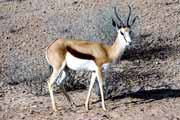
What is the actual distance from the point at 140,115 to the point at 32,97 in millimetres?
2115

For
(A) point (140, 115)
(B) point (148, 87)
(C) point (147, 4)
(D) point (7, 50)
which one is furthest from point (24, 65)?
(C) point (147, 4)

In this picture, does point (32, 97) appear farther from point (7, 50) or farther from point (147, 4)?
point (147, 4)

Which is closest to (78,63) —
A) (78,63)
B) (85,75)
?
(78,63)

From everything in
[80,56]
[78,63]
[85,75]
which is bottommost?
[85,75]

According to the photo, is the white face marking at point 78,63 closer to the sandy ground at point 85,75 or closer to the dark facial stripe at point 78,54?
the dark facial stripe at point 78,54

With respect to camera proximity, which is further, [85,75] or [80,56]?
[85,75]

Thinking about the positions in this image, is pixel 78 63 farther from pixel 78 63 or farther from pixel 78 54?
pixel 78 54

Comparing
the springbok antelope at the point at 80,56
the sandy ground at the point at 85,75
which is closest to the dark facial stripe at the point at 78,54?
the springbok antelope at the point at 80,56

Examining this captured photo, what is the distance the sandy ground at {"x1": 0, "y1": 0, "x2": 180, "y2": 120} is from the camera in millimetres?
10000

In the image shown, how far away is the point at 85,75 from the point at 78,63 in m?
2.12

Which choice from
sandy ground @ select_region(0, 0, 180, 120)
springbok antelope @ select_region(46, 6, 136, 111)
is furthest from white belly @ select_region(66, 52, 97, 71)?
sandy ground @ select_region(0, 0, 180, 120)

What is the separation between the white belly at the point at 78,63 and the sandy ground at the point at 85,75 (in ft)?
2.24

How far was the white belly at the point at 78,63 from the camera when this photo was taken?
32.0ft

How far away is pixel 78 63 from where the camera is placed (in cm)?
977
